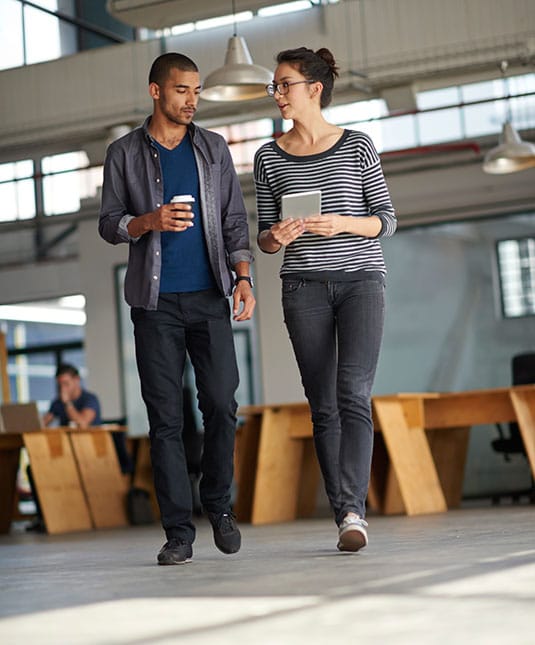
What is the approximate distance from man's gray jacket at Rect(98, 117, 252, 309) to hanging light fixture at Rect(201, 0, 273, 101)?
354cm

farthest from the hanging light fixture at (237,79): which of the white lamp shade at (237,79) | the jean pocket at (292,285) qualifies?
the jean pocket at (292,285)

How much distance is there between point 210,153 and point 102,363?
8821 mm

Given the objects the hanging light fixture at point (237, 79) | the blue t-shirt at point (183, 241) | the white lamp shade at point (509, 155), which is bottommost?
the blue t-shirt at point (183, 241)

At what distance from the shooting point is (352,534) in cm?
309

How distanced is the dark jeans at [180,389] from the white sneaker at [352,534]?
365 millimetres

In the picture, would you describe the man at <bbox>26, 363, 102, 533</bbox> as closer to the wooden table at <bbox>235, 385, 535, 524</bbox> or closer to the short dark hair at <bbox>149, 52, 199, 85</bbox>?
the wooden table at <bbox>235, 385, 535, 524</bbox>

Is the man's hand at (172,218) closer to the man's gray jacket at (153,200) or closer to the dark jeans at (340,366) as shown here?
the man's gray jacket at (153,200)

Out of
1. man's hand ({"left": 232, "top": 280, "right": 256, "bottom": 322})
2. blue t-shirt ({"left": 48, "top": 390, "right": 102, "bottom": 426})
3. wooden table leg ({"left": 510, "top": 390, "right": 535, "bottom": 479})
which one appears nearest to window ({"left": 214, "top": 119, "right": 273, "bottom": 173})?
blue t-shirt ({"left": 48, "top": 390, "right": 102, "bottom": 426})

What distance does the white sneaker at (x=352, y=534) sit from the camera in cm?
309

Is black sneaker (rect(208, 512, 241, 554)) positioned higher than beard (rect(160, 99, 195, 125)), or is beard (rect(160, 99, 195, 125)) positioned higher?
beard (rect(160, 99, 195, 125))

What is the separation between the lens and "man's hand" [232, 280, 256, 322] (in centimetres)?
328

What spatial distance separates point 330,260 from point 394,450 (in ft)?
11.1

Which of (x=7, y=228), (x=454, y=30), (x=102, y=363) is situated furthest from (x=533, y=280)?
(x=7, y=228)

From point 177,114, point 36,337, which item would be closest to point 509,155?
point 177,114
